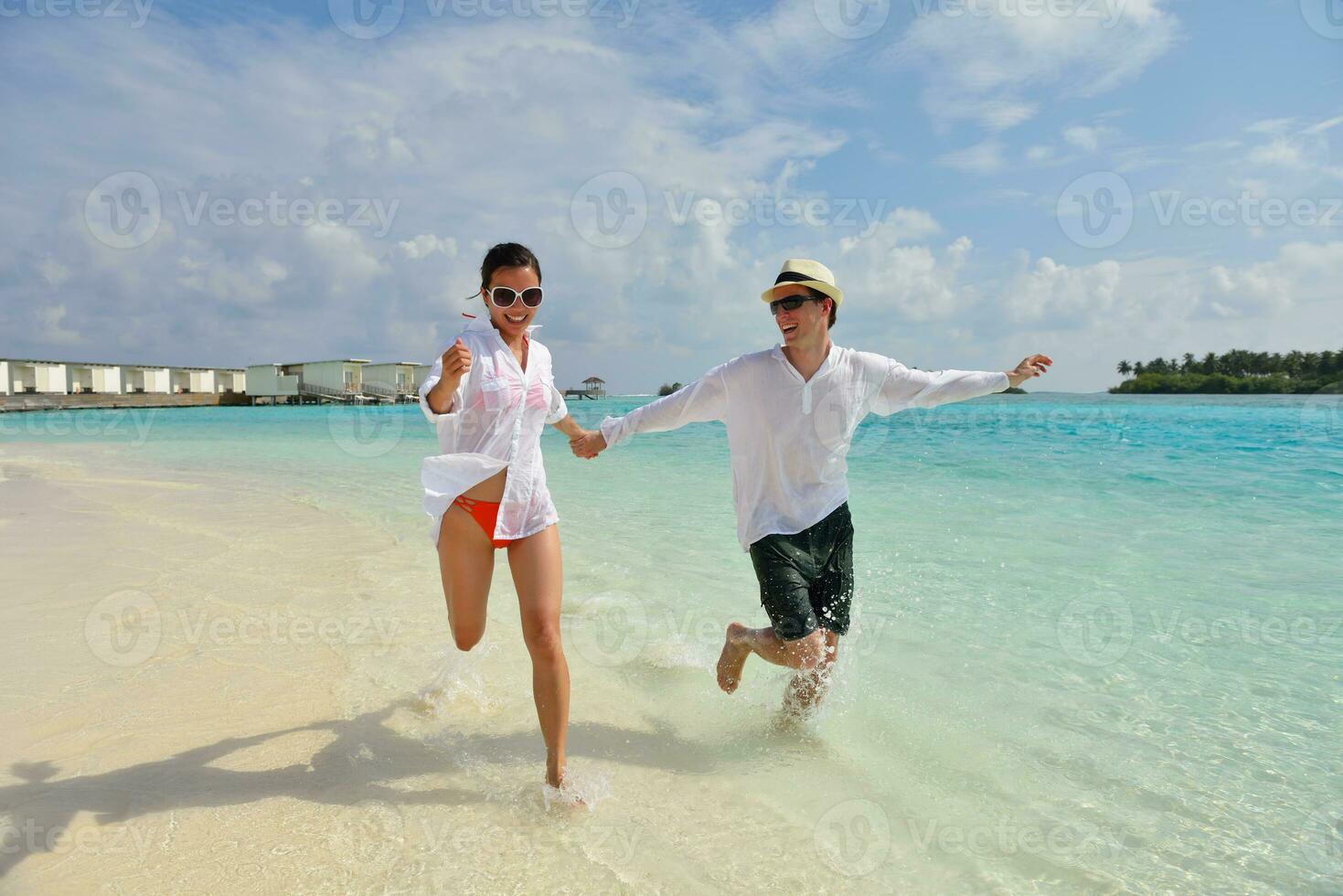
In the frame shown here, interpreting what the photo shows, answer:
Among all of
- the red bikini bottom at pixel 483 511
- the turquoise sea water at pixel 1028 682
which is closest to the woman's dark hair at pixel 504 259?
the red bikini bottom at pixel 483 511

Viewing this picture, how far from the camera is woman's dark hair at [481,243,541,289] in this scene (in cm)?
354

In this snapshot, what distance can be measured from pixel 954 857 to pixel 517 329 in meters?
2.93

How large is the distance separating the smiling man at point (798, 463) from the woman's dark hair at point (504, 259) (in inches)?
47.4

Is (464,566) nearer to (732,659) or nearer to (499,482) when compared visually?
(499,482)

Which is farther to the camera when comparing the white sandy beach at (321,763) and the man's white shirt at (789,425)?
the man's white shirt at (789,425)

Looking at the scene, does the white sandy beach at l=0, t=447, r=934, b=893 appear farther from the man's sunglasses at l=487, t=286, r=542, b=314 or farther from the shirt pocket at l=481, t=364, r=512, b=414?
the man's sunglasses at l=487, t=286, r=542, b=314

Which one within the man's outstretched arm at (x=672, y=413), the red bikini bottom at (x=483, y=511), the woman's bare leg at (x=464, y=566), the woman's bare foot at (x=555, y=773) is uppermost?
the man's outstretched arm at (x=672, y=413)

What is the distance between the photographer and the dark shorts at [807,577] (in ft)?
12.7

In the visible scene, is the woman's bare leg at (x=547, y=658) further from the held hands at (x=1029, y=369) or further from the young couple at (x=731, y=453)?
the held hands at (x=1029, y=369)

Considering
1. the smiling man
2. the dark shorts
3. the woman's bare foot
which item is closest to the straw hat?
the smiling man

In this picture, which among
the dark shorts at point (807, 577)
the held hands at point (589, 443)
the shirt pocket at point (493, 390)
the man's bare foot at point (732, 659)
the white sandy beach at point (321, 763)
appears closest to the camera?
the white sandy beach at point (321, 763)

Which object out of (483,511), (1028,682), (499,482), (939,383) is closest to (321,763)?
(483,511)

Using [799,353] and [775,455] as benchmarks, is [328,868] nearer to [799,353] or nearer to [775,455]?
[775,455]

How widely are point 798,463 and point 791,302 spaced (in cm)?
84
